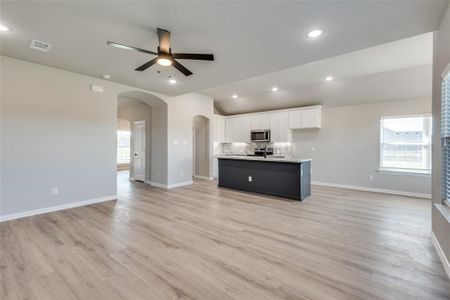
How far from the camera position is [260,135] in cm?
753

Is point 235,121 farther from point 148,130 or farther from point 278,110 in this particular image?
point 148,130

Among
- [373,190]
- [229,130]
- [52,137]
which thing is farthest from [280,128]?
[52,137]

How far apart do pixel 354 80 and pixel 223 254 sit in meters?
5.26

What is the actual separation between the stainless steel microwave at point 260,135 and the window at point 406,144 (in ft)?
10.6

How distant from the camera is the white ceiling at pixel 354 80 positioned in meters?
3.83

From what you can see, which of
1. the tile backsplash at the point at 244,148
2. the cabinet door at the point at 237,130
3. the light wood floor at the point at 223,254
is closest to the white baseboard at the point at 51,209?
the light wood floor at the point at 223,254


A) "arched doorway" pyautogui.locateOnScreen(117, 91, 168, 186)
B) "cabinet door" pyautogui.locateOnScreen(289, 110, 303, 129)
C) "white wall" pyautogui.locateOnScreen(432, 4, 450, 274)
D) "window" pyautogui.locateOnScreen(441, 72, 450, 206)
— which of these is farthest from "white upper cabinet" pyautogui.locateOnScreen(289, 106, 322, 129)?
"window" pyautogui.locateOnScreen(441, 72, 450, 206)

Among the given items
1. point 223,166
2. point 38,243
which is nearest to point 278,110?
point 223,166

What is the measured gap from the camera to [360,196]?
518cm

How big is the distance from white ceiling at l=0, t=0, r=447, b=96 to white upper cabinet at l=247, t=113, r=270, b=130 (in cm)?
395

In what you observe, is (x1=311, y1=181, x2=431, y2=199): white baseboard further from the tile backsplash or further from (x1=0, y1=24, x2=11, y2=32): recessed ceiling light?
(x1=0, y1=24, x2=11, y2=32): recessed ceiling light

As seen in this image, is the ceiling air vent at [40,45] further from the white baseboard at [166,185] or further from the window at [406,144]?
the window at [406,144]

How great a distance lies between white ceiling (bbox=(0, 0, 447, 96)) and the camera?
2.13 m

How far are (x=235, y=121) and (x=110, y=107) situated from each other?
15.4 ft
